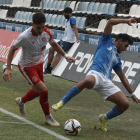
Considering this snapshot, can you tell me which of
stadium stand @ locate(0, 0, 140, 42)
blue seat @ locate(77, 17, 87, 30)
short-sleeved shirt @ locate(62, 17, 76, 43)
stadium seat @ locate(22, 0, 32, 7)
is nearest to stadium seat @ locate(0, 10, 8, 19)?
stadium stand @ locate(0, 0, 140, 42)

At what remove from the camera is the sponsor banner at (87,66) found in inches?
324

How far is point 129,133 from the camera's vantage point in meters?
4.88

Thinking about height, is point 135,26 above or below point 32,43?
below

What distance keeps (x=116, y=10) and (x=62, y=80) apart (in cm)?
819

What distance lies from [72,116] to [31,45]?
1.71 m

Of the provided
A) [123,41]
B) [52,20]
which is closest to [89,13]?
[52,20]

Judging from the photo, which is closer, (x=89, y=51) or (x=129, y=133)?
(x=129, y=133)

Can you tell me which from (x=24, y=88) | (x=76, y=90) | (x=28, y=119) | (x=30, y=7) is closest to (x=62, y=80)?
(x=24, y=88)

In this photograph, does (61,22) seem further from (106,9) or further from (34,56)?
(34,56)

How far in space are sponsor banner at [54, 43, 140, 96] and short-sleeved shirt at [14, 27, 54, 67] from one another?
152 inches

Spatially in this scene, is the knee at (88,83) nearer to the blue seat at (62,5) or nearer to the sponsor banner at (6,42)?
the sponsor banner at (6,42)

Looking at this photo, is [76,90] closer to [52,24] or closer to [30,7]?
[52,24]

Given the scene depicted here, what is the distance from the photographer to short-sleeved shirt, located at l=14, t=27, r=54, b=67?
455cm

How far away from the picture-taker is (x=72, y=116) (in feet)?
18.4
